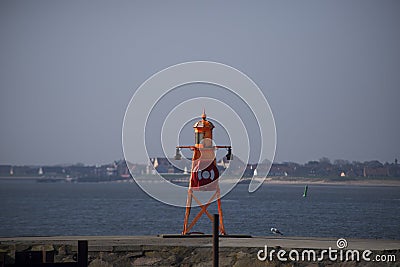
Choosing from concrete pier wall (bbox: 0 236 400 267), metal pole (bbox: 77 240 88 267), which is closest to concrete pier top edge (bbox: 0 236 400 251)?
concrete pier wall (bbox: 0 236 400 267)

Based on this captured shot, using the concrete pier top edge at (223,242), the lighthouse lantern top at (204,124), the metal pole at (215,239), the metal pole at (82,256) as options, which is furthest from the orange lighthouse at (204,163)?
the metal pole at (82,256)

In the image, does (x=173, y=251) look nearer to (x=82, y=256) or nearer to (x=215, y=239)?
(x=215, y=239)

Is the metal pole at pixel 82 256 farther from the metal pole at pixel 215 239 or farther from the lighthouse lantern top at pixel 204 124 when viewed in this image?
the lighthouse lantern top at pixel 204 124

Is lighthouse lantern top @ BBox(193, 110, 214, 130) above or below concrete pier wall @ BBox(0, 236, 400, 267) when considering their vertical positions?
above

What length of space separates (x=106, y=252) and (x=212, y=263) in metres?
2.27

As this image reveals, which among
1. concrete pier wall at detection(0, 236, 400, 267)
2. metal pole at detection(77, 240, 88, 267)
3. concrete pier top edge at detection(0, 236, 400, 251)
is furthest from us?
concrete pier top edge at detection(0, 236, 400, 251)

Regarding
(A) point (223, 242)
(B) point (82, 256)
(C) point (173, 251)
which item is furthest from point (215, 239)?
(A) point (223, 242)

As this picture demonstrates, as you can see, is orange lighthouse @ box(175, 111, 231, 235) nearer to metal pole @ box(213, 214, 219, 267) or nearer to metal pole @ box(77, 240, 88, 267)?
metal pole @ box(213, 214, 219, 267)

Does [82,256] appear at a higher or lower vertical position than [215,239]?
lower

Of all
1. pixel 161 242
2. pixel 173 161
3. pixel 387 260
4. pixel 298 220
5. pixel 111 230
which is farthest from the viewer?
pixel 298 220

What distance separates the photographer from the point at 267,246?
19.6 m

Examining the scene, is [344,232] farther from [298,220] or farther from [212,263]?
[212,263]

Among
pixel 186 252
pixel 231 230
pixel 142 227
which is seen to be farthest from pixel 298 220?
pixel 186 252

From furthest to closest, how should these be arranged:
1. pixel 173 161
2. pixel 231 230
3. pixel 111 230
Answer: pixel 111 230 → pixel 231 230 → pixel 173 161
